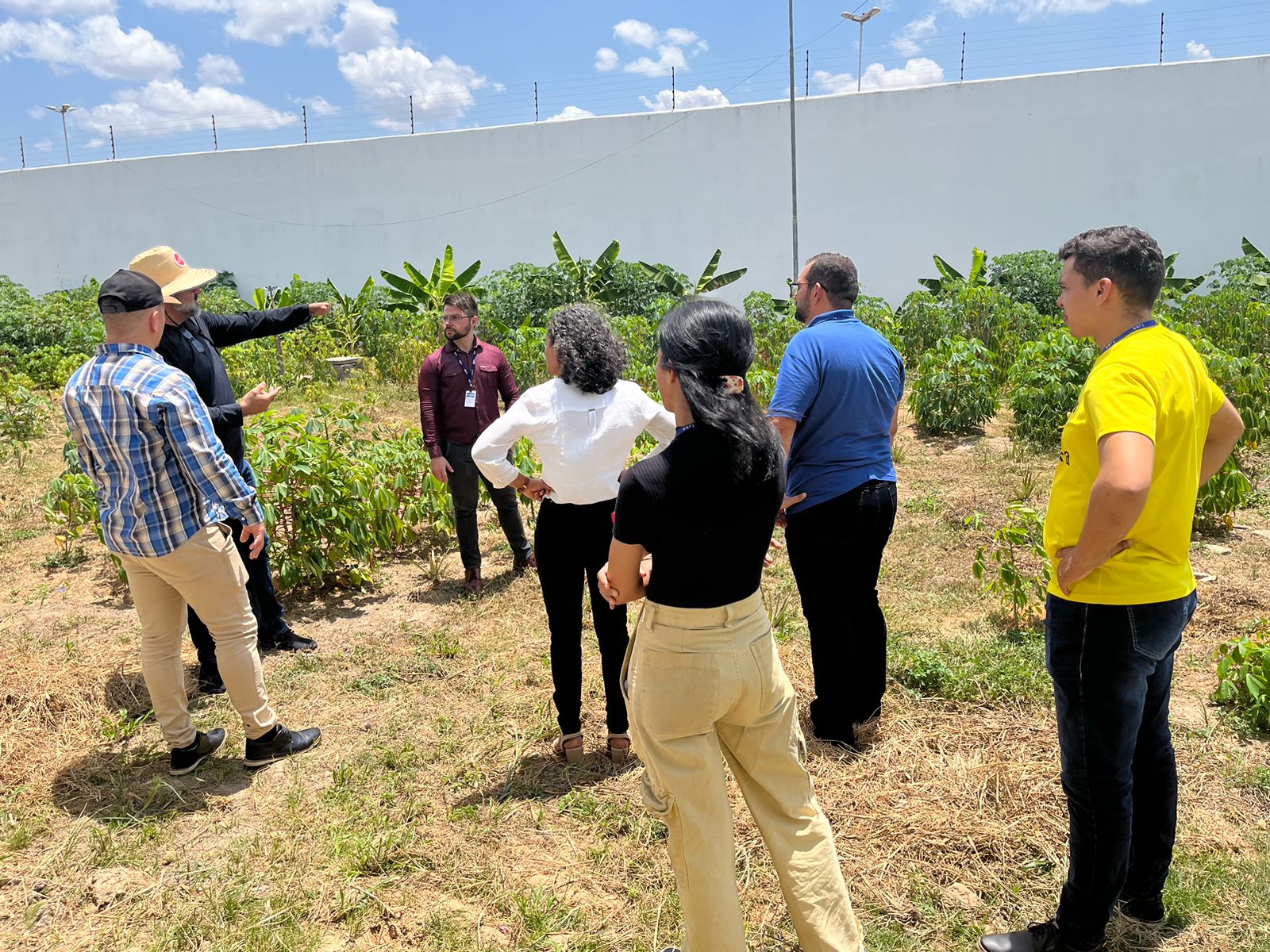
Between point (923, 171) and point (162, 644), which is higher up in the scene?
point (923, 171)

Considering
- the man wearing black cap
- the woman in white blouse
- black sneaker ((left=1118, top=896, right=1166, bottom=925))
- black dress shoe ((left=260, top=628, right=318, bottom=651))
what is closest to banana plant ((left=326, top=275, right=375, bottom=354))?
black dress shoe ((left=260, top=628, right=318, bottom=651))

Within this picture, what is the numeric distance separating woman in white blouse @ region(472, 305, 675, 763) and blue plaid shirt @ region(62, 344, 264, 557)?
937 mm

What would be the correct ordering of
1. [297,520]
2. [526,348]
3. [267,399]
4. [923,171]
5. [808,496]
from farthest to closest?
[923,171] → [526,348] → [297,520] → [267,399] → [808,496]

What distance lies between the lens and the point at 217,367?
13.3 feet

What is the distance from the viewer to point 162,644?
333 centimetres

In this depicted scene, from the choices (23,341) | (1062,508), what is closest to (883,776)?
(1062,508)

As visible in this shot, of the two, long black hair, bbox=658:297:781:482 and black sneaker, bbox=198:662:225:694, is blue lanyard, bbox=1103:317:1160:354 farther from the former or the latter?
black sneaker, bbox=198:662:225:694

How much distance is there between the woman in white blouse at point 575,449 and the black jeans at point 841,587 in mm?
663

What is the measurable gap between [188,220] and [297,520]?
21.7 meters

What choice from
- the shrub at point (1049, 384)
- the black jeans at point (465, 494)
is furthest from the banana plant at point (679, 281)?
the black jeans at point (465, 494)

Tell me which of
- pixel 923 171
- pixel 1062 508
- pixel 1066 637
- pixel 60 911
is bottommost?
pixel 60 911

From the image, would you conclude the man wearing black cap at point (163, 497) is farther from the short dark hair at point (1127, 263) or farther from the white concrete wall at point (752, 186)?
the white concrete wall at point (752, 186)

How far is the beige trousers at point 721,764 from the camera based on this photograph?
207 cm

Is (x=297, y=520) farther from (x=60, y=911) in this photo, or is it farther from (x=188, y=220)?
(x=188, y=220)
